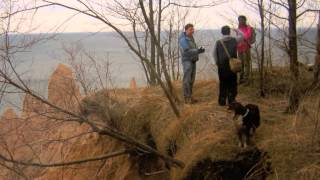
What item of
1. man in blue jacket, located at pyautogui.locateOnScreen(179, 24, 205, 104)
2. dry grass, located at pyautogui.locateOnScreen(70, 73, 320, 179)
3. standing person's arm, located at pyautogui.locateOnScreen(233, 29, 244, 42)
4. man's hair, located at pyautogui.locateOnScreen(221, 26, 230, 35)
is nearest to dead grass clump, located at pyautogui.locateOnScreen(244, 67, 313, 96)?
dry grass, located at pyautogui.locateOnScreen(70, 73, 320, 179)

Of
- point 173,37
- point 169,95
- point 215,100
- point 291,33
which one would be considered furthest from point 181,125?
point 173,37

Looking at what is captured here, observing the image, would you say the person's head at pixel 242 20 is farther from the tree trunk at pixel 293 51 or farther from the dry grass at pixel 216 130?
the dry grass at pixel 216 130

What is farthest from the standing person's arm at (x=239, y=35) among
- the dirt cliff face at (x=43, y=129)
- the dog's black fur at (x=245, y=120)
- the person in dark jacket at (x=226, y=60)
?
the dirt cliff face at (x=43, y=129)

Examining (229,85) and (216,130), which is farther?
(229,85)

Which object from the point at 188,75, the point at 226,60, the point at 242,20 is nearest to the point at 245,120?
the point at 226,60

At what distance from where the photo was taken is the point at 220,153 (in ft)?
33.2

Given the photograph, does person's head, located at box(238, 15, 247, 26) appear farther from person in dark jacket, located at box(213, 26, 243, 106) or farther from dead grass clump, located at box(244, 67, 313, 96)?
dead grass clump, located at box(244, 67, 313, 96)

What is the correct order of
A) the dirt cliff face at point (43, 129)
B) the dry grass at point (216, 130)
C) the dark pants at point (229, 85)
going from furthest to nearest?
the dirt cliff face at point (43, 129), the dark pants at point (229, 85), the dry grass at point (216, 130)

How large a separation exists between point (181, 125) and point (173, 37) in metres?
13.5

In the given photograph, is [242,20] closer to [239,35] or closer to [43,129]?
[239,35]

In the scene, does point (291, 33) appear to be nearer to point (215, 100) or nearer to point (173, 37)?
point (215, 100)

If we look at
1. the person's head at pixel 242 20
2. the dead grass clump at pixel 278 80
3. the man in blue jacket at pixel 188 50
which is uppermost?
the person's head at pixel 242 20

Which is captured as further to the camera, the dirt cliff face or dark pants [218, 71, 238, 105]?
the dirt cliff face

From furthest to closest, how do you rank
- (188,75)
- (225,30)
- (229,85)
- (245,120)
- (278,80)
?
(278,80)
(188,75)
(229,85)
(225,30)
(245,120)
